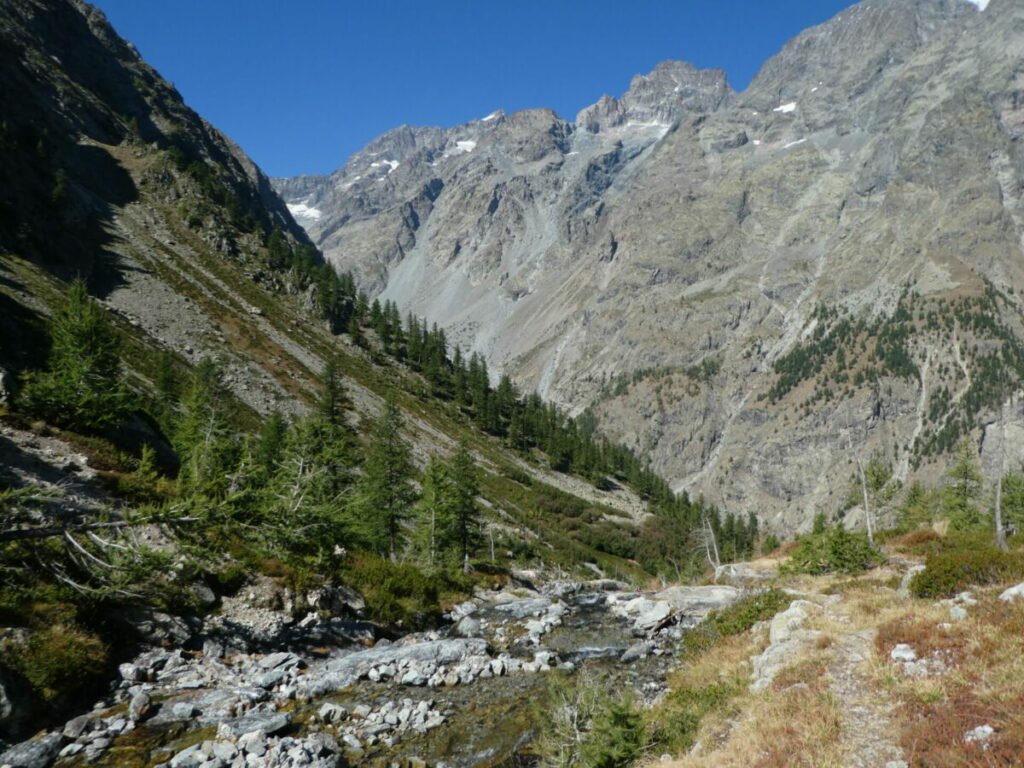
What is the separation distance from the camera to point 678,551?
315ft

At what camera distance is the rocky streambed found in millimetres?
12125

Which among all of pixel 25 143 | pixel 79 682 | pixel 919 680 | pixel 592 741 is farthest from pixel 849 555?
pixel 25 143

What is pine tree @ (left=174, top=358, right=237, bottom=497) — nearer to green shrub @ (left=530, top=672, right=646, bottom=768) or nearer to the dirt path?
green shrub @ (left=530, top=672, right=646, bottom=768)

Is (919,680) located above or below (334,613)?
above

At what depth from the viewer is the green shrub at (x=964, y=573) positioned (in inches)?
663

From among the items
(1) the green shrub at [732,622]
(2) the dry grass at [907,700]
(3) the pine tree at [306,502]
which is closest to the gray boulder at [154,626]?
(3) the pine tree at [306,502]

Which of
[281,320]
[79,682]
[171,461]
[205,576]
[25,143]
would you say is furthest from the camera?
[281,320]

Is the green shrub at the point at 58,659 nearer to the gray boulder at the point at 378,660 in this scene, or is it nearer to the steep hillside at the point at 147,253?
the gray boulder at the point at 378,660

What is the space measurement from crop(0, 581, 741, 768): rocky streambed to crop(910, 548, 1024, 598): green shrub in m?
8.99

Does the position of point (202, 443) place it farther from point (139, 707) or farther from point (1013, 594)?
point (1013, 594)

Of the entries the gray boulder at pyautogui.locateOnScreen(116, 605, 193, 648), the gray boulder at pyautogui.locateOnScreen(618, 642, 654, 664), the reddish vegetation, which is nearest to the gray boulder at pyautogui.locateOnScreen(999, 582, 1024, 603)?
the reddish vegetation

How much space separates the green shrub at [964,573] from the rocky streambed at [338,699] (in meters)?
8.99

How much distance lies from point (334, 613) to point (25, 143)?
11664 centimetres

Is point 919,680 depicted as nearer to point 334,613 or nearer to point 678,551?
point 334,613
